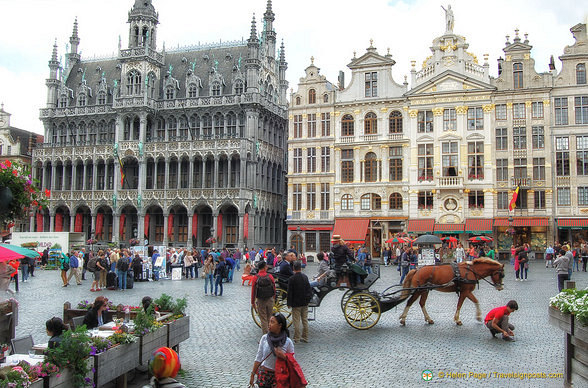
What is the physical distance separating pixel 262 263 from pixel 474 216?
114 feet

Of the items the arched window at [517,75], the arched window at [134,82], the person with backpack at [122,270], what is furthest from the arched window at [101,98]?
the arched window at [517,75]

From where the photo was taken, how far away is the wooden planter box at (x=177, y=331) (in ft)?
33.3

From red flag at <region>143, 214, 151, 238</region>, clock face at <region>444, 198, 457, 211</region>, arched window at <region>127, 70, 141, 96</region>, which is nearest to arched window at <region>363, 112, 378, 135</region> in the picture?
clock face at <region>444, 198, 457, 211</region>

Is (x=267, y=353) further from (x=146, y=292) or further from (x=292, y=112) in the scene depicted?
(x=292, y=112)

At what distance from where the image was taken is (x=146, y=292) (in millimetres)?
23938

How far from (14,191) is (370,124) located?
41468 mm

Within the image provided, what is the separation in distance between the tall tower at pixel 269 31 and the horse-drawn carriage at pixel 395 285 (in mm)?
47162

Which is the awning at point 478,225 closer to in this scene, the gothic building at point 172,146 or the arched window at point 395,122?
the arched window at point 395,122

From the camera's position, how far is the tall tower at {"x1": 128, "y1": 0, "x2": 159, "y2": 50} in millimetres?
57594

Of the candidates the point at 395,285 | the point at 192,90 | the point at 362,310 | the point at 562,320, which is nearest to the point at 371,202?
the point at 192,90

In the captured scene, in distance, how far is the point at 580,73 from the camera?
1725 inches

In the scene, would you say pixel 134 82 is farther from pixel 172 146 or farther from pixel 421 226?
pixel 421 226

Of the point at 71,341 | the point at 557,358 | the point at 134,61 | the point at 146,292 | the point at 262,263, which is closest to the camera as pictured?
the point at 71,341

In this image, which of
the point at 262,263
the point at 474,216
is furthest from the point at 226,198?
the point at 262,263
